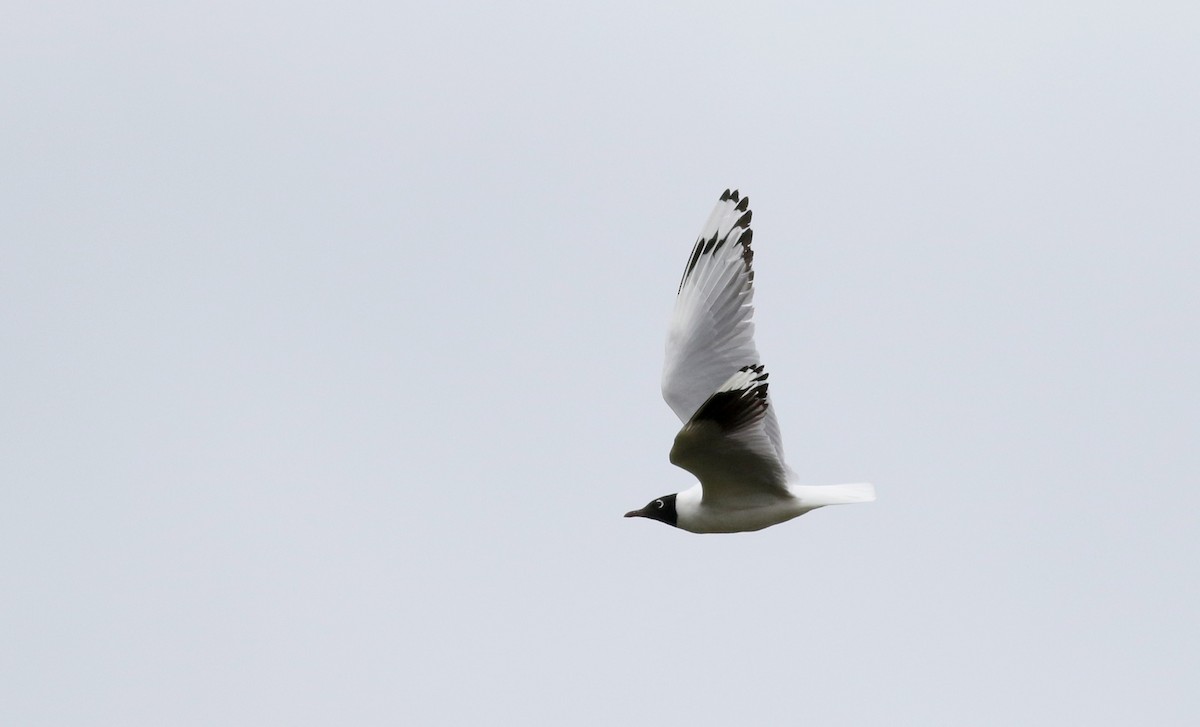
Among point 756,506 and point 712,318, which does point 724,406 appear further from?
point 712,318

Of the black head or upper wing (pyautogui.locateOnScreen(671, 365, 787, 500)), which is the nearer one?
upper wing (pyautogui.locateOnScreen(671, 365, 787, 500))

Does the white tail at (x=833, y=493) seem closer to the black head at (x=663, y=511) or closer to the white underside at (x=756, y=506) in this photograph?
the white underside at (x=756, y=506)

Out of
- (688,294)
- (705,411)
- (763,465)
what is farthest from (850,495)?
(688,294)

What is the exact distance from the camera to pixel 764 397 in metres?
10.6

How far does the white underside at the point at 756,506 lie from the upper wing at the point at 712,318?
0.78m

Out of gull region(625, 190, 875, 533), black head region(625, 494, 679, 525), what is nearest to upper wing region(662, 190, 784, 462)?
gull region(625, 190, 875, 533)

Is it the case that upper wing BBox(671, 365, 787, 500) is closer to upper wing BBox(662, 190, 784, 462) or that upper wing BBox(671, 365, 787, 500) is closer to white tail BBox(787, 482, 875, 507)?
white tail BBox(787, 482, 875, 507)

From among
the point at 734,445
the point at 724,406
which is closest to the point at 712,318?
the point at 734,445

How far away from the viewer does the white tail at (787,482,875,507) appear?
11133 millimetres

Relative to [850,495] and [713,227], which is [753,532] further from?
[713,227]

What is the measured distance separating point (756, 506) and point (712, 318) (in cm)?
153

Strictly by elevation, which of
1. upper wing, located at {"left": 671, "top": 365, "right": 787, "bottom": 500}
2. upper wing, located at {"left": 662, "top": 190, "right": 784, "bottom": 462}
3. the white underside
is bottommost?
the white underside

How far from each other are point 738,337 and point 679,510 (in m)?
1.27

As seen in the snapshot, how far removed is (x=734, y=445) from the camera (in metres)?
10.9
